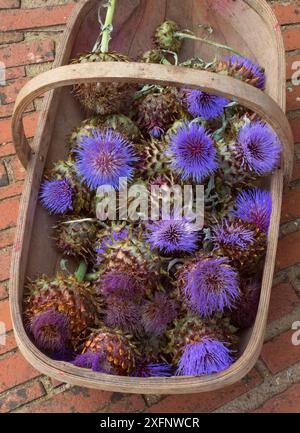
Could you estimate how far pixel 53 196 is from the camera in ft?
3.60

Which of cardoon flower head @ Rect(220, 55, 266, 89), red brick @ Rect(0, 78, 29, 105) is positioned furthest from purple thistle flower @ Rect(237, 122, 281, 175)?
red brick @ Rect(0, 78, 29, 105)

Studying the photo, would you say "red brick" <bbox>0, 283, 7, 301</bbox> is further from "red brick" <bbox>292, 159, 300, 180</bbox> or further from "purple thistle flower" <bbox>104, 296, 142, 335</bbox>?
"red brick" <bbox>292, 159, 300, 180</bbox>

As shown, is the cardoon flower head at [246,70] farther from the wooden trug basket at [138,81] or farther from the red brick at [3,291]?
the red brick at [3,291]

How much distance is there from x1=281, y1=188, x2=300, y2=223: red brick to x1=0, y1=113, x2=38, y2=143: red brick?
645 mm

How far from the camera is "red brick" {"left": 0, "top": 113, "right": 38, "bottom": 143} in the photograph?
142cm

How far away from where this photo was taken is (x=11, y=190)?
1.37 meters

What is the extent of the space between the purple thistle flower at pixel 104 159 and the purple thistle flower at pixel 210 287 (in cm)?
24

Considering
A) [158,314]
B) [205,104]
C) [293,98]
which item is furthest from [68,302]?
[293,98]

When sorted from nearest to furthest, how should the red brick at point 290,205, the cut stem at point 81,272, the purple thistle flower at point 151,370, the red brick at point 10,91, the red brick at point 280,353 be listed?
the purple thistle flower at point 151,370 → the cut stem at point 81,272 → the red brick at point 280,353 → the red brick at point 290,205 → the red brick at point 10,91

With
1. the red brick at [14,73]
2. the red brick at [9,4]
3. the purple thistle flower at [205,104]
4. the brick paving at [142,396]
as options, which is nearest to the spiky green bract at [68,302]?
the brick paving at [142,396]

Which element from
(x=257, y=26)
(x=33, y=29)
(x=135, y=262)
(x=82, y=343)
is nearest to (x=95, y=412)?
(x=82, y=343)

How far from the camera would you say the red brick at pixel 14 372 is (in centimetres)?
119
